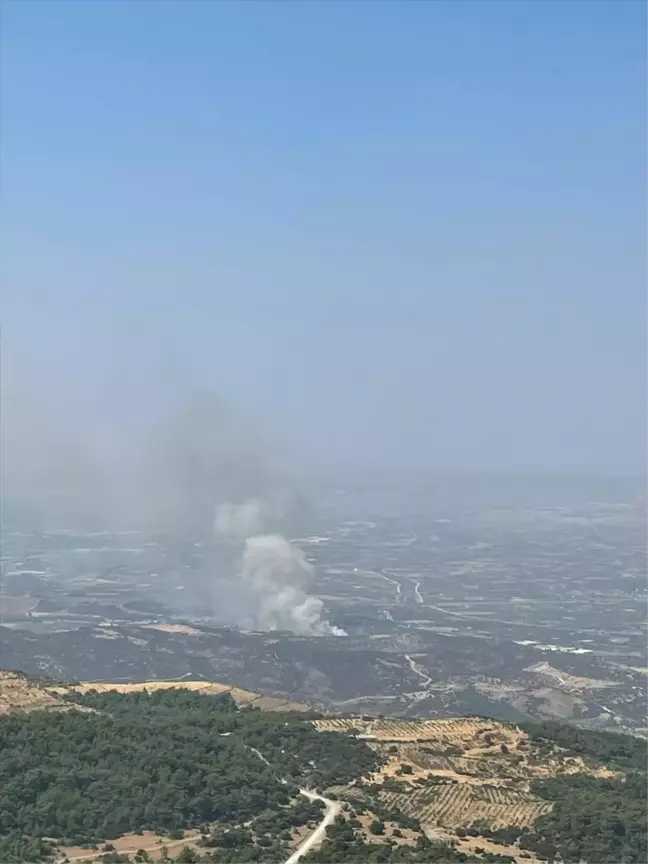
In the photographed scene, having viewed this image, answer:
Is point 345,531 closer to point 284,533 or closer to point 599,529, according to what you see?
point 284,533

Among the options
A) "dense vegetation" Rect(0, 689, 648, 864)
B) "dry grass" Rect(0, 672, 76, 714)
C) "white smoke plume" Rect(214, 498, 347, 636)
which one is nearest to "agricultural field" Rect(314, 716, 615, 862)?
"dense vegetation" Rect(0, 689, 648, 864)

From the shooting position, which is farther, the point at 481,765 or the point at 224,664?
the point at 224,664

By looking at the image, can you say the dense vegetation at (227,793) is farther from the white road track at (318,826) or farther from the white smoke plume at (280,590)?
the white smoke plume at (280,590)

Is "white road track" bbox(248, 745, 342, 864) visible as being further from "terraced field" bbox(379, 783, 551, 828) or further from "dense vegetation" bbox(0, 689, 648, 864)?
"terraced field" bbox(379, 783, 551, 828)

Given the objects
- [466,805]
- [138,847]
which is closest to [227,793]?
[138,847]

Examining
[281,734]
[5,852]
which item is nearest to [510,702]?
[281,734]

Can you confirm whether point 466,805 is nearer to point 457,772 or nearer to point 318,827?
point 457,772

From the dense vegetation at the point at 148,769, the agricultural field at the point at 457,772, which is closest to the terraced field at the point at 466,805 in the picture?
the agricultural field at the point at 457,772
